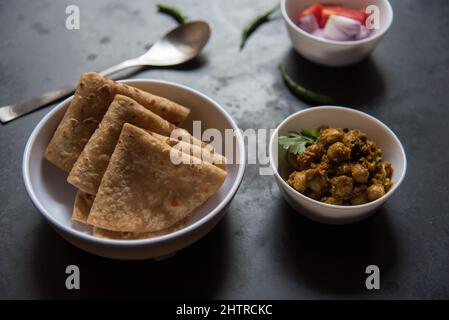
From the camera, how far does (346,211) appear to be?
1338 millimetres

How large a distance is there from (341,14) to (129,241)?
120cm

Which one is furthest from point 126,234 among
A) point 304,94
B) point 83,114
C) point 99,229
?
point 304,94

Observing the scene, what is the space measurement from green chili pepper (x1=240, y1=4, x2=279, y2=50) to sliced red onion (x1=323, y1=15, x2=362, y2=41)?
0.34 meters

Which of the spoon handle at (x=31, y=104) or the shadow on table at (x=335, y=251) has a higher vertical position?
the spoon handle at (x=31, y=104)

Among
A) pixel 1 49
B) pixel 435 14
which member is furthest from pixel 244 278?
pixel 435 14

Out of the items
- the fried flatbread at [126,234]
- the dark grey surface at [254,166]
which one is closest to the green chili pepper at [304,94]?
the dark grey surface at [254,166]

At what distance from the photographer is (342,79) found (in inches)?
75.3

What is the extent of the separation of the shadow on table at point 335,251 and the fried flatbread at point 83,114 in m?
0.55

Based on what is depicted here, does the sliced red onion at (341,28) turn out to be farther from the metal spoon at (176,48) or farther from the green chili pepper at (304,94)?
the metal spoon at (176,48)

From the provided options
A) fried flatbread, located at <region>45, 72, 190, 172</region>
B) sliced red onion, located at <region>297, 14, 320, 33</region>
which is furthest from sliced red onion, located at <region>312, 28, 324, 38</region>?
fried flatbread, located at <region>45, 72, 190, 172</region>

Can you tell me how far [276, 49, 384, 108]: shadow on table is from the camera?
6.08 feet

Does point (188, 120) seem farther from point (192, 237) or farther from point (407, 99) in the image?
point (407, 99)

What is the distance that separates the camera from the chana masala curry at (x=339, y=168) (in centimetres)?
135

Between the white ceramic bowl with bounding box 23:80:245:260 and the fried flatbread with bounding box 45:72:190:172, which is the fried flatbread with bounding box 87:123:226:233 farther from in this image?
the fried flatbread with bounding box 45:72:190:172
